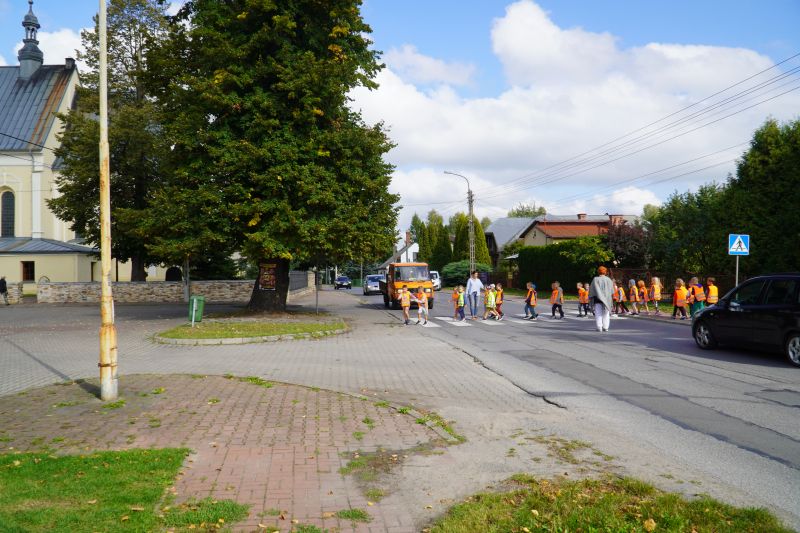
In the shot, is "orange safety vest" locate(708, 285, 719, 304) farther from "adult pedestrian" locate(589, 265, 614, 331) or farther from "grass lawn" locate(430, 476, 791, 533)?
"grass lawn" locate(430, 476, 791, 533)

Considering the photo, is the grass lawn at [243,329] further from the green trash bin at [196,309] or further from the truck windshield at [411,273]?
the truck windshield at [411,273]

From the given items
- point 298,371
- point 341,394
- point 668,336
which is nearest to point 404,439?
point 341,394

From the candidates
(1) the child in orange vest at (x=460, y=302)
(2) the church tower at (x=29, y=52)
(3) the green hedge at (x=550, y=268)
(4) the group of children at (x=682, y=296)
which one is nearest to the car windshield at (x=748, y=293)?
(4) the group of children at (x=682, y=296)

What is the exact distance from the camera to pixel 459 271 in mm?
59656

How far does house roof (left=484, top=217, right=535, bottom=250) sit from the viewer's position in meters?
77.7

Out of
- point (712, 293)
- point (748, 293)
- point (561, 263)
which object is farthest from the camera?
point (561, 263)

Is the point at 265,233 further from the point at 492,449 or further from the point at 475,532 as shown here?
the point at 475,532

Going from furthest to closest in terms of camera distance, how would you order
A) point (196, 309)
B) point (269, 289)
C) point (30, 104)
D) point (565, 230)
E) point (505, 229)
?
point (505, 229), point (565, 230), point (30, 104), point (269, 289), point (196, 309)

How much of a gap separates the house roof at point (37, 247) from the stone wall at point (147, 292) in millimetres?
7741

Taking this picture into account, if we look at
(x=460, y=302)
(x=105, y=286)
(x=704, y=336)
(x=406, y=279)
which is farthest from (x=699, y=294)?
(x=105, y=286)

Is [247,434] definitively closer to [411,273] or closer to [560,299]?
[560,299]

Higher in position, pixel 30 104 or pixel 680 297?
pixel 30 104

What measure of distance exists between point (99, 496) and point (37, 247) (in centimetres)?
4846

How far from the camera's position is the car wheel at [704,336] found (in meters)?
13.4
